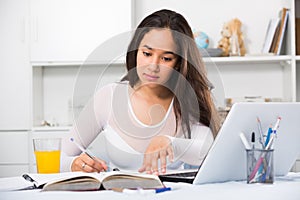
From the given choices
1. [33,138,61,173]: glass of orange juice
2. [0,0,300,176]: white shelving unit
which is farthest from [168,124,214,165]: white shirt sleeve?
[0,0,300,176]: white shelving unit

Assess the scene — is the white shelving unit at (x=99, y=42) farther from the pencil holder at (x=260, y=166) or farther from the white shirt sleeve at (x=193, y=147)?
the pencil holder at (x=260, y=166)

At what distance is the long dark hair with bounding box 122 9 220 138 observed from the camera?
6.30 feet

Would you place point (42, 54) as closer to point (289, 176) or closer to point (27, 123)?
point (27, 123)

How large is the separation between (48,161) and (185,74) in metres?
0.64

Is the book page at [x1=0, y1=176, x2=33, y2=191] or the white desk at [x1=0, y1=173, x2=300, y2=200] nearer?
the white desk at [x1=0, y1=173, x2=300, y2=200]

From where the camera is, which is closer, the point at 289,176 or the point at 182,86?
the point at 289,176

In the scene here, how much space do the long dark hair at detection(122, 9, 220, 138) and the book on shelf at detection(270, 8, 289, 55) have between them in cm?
132

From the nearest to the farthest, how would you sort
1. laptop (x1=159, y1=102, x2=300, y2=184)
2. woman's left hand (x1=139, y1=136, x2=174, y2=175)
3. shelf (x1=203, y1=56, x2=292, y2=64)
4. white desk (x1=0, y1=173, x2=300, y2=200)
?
white desk (x1=0, y1=173, x2=300, y2=200) → laptop (x1=159, y1=102, x2=300, y2=184) → woman's left hand (x1=139, y1=136, x2=174, y2=175) → shelf (x1=203, y1=56, x2=292, y2=64)

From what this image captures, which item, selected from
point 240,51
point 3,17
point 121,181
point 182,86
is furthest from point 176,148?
point 3,17

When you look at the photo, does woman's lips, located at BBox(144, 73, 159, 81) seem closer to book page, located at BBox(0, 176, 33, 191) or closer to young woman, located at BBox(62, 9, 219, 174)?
young woman, located at BBox(62, 9, 219, 174)

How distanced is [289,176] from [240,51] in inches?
74.1

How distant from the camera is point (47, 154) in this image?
1.54 meters

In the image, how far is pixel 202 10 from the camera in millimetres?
3430

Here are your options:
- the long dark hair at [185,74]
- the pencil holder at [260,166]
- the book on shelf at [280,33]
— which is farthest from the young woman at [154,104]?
the book on shelf at [280,33]
